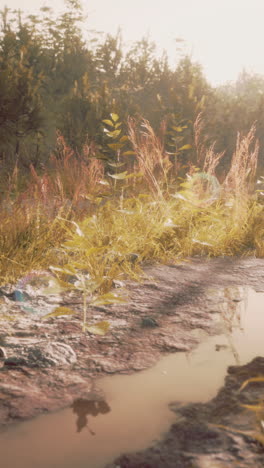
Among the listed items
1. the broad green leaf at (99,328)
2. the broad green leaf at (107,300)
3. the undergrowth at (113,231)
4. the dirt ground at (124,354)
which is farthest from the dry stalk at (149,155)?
the broad green leaf at (99,328)

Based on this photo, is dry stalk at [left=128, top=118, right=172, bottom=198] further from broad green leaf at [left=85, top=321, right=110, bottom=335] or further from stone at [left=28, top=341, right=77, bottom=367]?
A: stone at [left=28, top=341, right=77, bottom=367]

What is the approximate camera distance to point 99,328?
176cm

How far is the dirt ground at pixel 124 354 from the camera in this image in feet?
3.51

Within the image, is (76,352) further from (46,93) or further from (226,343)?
(46,93)

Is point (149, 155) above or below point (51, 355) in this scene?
above

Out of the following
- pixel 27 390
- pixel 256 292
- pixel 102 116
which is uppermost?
pixel 102 116

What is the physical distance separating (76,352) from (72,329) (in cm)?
21

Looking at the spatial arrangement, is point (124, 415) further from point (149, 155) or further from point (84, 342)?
point (149, 155)

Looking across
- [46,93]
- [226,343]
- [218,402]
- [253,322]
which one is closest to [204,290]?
[253,322]

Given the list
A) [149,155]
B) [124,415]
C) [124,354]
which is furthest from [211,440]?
[149,155]

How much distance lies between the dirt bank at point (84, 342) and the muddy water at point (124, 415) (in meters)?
0.06

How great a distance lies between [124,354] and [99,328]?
0.62 ft

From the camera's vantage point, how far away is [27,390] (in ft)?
4.43

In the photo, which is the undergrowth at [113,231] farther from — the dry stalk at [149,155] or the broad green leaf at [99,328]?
the broad green leaf at [99,328]
